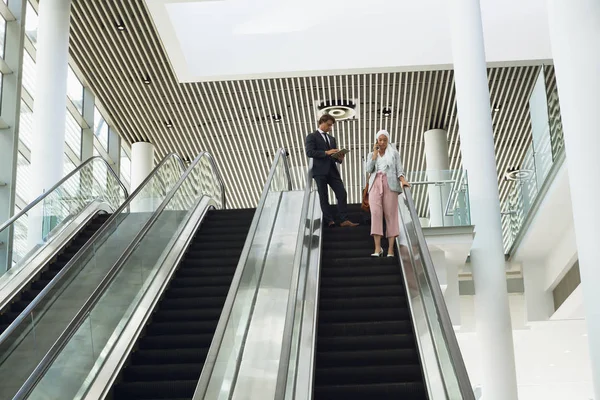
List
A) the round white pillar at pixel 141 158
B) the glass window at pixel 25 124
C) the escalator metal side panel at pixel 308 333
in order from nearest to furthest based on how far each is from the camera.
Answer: the escalator metal side panel at pixel 308 333, the glass window at pixel 25 124, the round white pillar at pixel 141 158

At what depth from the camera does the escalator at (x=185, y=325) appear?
Result: 6234mm

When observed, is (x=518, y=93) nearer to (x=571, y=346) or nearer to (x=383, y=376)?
(x=571, y=346)

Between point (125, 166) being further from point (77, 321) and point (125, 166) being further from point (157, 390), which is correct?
point (157, 390)

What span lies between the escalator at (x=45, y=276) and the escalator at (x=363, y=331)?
275cm

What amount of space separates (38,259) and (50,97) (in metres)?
4.31

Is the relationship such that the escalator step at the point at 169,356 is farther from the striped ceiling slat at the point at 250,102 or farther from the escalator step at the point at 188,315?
the striped ceiling slat at the point at 250,102

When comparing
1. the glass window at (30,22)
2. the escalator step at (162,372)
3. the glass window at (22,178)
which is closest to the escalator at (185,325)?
the escalator step at (162,372)

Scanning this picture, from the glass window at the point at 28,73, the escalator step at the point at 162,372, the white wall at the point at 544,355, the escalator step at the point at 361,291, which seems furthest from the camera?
the white wall at the point at 544,355

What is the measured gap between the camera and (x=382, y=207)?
836cm

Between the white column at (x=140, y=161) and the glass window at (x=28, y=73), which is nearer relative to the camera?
the glass window at (x=28, y=73)

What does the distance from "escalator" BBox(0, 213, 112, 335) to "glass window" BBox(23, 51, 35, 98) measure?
5.51 metres

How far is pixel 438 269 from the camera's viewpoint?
1189cm

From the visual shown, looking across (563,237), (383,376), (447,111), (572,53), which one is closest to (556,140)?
(563,237)

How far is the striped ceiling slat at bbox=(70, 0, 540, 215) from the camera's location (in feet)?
52.4
